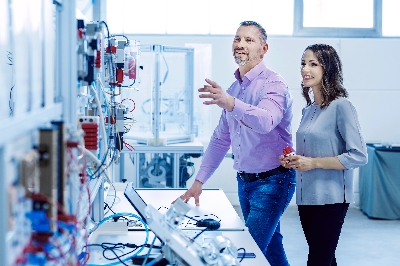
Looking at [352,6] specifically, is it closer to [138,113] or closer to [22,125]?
[138,113]

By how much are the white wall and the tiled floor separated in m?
0.81

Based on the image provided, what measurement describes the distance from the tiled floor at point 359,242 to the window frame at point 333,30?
Answer: 203cm

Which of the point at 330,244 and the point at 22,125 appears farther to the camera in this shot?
the point at 330,244

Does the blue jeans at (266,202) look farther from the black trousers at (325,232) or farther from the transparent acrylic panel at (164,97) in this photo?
the transparent acrylic panel at (164,97)

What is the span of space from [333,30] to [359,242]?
2.60 metres

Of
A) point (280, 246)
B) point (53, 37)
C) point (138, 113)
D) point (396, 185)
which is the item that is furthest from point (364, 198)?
point (53, 37)

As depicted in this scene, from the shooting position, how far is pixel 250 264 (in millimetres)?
1721

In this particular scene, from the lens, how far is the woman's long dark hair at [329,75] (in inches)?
93.3

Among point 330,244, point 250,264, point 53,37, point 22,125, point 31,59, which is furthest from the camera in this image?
point 330,244

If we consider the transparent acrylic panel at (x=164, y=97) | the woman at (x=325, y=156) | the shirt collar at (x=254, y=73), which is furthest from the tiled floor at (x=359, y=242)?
the shirt collar at (x=254, y=73)

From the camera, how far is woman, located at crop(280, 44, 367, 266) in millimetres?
2266

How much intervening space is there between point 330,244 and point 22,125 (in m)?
1.64

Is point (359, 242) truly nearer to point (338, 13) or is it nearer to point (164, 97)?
point (164, 97)

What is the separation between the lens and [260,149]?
2496 mm
